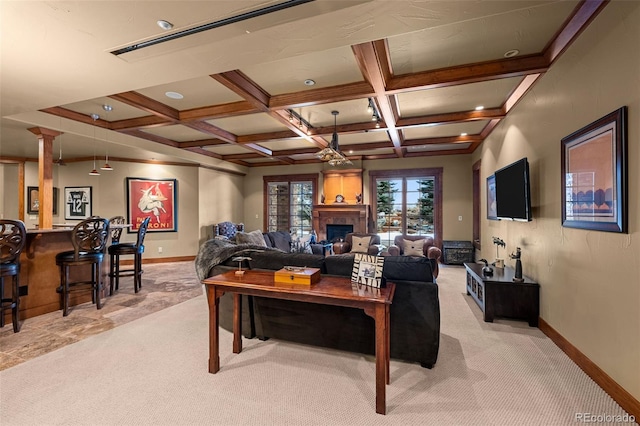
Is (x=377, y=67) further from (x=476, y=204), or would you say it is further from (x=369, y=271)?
(x=476, y=204)

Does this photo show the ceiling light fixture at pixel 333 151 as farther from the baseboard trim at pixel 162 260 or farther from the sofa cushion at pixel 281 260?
the baseboard trim at pixel 162 260

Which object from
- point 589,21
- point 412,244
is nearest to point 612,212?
point 589,21

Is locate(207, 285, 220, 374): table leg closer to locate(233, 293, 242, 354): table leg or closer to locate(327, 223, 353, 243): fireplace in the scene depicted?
locate(233, 293, 242, 354): table leg

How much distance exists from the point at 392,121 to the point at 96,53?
12.1ft

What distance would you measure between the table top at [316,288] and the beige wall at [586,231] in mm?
1495

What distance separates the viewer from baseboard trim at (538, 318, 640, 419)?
1.72m

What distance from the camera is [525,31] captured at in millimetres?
2408

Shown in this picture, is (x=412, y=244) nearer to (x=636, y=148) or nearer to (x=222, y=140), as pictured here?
(x=636, y=148)

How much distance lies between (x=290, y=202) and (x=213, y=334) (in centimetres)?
654

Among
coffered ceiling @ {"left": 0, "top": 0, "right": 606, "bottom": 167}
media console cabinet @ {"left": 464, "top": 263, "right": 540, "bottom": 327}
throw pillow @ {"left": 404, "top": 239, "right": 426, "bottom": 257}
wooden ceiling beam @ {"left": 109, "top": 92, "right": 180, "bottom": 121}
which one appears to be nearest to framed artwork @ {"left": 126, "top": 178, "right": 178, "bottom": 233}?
coffered ceiling @ {"left": 0, "top": 0, "right": 606, "bottom": 167}

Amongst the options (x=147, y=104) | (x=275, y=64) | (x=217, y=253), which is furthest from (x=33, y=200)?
(x=275, y=64)

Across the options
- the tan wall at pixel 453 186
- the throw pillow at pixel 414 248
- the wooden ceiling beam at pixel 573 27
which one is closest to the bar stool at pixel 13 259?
the wooden ceiling beam at pixel 573 27

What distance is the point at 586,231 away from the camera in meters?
2.24

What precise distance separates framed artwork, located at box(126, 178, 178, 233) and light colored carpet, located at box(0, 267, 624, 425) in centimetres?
477
